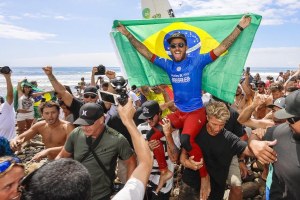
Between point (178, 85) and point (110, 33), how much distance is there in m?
1.72

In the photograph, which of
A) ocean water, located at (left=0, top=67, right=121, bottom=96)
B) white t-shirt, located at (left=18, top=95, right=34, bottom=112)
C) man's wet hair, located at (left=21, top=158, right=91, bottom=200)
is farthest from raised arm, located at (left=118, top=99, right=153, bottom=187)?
ocean water, located at (left=0, top=67, right=121, bottom=96)

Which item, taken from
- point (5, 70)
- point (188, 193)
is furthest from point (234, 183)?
point (5, 70)

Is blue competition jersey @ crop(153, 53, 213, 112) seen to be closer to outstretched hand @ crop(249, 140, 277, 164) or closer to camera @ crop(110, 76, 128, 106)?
outstretched hand @ crop(249, 140, 277, 164)

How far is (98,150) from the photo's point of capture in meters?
3.65

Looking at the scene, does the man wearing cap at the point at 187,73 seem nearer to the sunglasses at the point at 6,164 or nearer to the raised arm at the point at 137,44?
the raised arm at the point at 137,44

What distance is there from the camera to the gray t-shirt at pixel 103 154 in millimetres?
3598

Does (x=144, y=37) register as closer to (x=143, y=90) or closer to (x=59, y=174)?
(x=143, y=90)

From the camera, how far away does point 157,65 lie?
5.10 meters

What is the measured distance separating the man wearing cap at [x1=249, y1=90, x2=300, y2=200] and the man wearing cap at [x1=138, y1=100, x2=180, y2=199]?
1646mm

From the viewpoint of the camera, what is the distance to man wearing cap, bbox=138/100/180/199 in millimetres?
4355

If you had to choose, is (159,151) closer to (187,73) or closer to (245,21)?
(187,73)

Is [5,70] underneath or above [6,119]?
above

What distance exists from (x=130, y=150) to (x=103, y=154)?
0.38 meters

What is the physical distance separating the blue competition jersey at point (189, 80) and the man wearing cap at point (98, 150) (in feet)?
4.70
